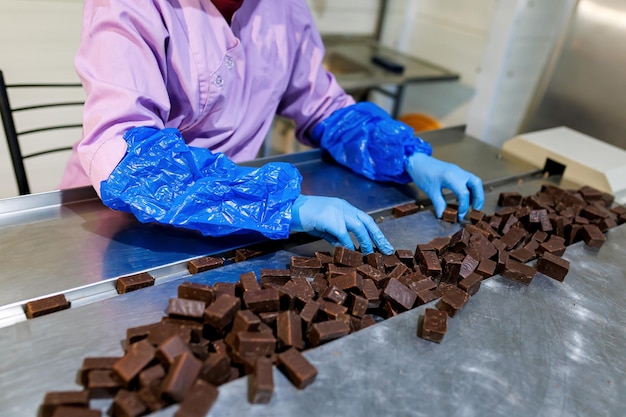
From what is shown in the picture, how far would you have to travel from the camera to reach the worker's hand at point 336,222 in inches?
62.2

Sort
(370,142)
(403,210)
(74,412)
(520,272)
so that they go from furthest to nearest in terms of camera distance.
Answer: (370,142) < (403,210) < (520,272) < (74,412)

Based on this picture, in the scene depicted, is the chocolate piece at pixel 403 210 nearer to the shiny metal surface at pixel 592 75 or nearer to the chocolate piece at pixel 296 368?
the chocolate piece at pixel 296 368

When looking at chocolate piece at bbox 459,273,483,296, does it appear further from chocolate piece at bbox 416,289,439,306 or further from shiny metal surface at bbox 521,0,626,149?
shiny metal surface at bbox 521,0,626,149

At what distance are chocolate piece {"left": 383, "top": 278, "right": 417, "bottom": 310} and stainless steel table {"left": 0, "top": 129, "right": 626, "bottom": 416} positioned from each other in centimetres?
4

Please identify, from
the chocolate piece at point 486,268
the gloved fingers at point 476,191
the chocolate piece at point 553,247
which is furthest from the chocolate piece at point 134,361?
the gloved fingers at point 476,191

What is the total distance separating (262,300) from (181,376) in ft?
1.01

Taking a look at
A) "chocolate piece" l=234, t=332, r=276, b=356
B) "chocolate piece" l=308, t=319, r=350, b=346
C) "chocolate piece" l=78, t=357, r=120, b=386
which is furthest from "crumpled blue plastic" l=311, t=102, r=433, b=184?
"chocolate piece" l=78, t=357, r=120, b=386

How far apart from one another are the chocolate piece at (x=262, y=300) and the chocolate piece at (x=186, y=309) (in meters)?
0.12

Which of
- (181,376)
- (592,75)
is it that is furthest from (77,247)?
(592,75)

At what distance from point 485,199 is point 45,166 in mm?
2945

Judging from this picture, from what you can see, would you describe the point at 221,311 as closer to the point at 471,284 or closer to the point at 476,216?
the point at 471,284

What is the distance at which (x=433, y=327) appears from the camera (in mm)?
1269

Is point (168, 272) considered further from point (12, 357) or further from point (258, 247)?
point (12, 357)

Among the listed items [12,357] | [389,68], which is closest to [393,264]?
[12,357]
